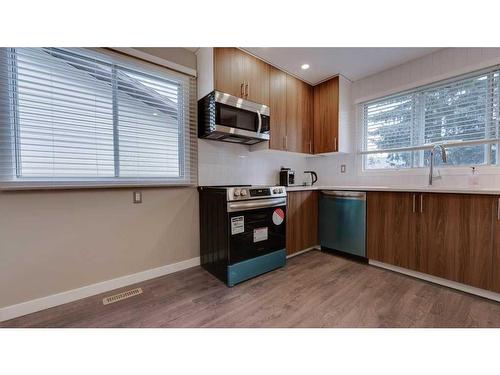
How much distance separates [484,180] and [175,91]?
3.18m

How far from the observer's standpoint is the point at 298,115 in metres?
2.89

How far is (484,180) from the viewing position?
78.2 inches

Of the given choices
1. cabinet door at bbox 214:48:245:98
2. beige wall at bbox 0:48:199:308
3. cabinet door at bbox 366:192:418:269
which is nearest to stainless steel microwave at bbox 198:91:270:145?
cabinet door at bbox 214:48:245:98

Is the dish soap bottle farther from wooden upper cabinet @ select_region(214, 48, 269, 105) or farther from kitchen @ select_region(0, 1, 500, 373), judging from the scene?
wooden upper cabinet @ select_region(214, 48, 269, 105)

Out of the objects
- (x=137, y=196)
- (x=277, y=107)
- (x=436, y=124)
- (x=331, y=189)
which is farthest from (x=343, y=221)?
(x=137, y=196)

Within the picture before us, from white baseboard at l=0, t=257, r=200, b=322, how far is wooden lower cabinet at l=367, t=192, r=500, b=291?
2.14 m

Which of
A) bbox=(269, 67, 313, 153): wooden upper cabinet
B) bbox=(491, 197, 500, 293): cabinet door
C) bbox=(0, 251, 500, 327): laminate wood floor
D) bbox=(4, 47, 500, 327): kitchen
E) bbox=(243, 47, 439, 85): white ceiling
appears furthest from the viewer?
bbox=(269, 67, 313, 153): wooden upper cabinet

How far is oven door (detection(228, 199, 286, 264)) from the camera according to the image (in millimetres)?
1888

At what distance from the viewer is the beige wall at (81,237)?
1458mm

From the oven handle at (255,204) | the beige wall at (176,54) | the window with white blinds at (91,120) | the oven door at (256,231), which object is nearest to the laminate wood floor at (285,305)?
the oven door at (256,231)

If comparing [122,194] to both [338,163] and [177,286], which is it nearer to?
[177,286]

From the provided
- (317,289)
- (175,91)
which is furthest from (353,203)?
(175,91)

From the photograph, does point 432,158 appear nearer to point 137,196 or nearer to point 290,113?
point 290,113

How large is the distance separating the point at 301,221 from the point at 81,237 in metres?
2.23
